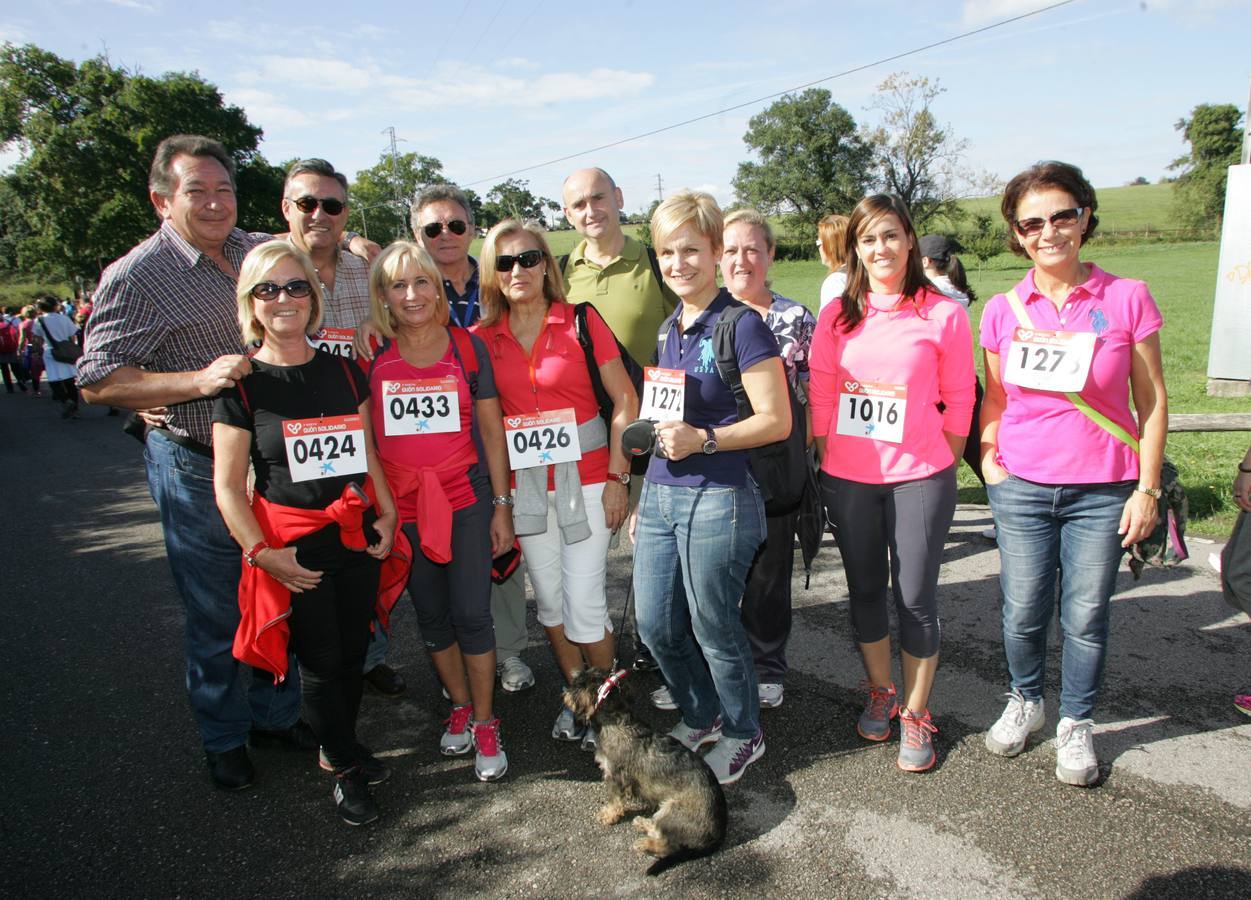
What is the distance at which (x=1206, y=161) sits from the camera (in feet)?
208

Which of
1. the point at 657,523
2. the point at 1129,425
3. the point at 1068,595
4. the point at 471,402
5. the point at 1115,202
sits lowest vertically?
the point at 1068,595

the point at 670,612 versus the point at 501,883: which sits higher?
the point at 670,612

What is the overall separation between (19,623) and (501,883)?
15.0ft

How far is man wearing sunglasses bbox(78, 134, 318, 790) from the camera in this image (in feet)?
9.64

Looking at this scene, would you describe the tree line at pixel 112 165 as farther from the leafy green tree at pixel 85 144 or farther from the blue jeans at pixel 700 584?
the blue jeans at pixel 700 584

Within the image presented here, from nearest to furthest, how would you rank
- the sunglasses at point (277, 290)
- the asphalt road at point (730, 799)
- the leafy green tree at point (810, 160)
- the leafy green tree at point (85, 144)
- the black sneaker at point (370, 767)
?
the asphalt road at point (730, 799), the sunglasses at point (277, 290), the black sneaker at point (370, 767), the leafy green tree at point (85, 144), the leafy green tree at point (810, 160)

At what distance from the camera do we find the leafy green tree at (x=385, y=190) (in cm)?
7556

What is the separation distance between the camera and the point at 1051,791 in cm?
300

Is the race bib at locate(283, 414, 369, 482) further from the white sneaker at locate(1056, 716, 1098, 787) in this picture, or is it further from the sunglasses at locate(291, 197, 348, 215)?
the white sneaker at locate(1056, 716, 1098, 787)

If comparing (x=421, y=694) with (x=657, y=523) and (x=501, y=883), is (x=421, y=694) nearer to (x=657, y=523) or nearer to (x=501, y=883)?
(x=501, y=883)

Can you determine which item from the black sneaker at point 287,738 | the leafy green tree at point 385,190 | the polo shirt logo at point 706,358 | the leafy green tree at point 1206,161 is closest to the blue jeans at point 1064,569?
the polo shirt logo at point 706,358

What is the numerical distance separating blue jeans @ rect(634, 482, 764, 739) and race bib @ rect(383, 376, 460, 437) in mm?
894

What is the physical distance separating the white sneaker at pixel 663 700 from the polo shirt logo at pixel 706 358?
1.82 metres

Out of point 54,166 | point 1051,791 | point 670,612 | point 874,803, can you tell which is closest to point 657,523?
point 670,612
